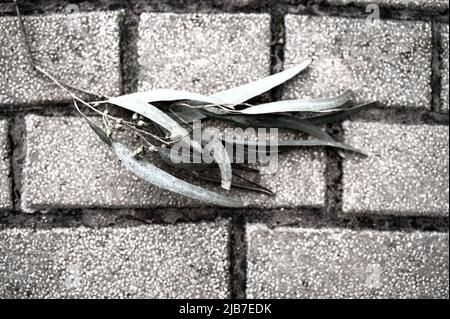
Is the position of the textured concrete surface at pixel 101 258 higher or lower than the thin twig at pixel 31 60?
lower

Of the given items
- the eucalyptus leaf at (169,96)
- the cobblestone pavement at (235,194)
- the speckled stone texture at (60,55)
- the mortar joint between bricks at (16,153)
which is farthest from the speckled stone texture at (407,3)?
the mortar joint between bricks at (16,153)

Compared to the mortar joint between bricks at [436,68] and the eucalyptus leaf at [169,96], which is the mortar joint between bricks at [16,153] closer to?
the eucalyptus leaf at [169,96]

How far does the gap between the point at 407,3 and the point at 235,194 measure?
55 cm

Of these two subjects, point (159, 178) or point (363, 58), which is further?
point (363, 58)

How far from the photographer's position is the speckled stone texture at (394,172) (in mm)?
1133

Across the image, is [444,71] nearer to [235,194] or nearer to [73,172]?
[235,194]

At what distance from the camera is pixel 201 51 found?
1106 millimetres

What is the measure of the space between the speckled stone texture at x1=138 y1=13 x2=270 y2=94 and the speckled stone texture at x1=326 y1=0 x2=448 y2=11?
7.7 inches

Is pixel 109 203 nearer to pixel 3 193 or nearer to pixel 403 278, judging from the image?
pixel 3 193

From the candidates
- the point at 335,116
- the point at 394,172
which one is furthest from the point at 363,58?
the point at 394,172

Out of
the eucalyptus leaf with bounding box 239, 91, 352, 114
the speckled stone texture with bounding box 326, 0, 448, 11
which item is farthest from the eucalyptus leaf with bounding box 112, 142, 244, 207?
the speckled stone texture with bounding box 326, 0, 448, 11

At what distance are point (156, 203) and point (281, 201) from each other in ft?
0.85

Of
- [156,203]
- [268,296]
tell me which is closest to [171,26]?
[156,203]

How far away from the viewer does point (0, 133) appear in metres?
1.10
